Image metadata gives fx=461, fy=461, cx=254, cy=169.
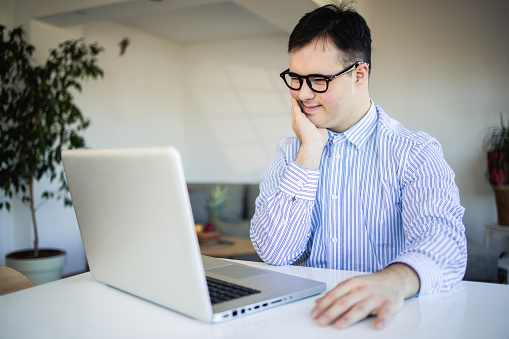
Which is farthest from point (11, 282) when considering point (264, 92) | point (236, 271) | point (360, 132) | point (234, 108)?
point (234, 108)

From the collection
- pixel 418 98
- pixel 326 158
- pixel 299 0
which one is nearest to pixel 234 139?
pixel 418 98

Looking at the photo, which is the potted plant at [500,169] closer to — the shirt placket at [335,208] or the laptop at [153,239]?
the shirt placket at [335,208]

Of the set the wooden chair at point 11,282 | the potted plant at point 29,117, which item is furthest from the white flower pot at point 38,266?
the wooden chair at point 11,282

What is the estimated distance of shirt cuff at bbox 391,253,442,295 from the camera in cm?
94

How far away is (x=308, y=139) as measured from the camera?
144 centimetres

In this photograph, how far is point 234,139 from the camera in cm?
607

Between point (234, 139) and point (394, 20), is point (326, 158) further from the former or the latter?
point (234, 139)

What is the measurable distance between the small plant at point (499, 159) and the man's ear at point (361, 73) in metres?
2.82

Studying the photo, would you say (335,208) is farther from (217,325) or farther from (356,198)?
(217,325)

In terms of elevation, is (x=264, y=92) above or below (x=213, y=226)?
above

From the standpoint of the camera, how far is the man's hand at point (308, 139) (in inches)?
55.6

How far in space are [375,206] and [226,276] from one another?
0.62 m

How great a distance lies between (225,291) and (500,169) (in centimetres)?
365

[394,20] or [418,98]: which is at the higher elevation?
[394,20]
